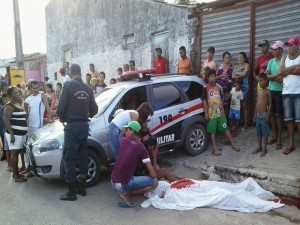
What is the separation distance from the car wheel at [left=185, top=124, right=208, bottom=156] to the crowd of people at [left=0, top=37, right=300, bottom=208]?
0.77 feet

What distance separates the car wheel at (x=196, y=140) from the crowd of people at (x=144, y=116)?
0.77 ft

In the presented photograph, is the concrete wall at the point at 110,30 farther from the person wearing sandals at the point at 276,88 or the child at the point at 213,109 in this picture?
the person wearing sandals at the point at 276,88

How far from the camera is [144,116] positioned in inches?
238

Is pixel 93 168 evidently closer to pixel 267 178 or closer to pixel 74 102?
pixel 74 102

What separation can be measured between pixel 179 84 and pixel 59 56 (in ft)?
41.9

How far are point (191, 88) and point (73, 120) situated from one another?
9.74 feet

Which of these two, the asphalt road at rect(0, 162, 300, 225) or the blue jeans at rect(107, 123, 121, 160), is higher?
the blue jeans at rect(107, 123, 121, 160)

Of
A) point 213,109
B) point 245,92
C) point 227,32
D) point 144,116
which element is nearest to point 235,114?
point 245,92

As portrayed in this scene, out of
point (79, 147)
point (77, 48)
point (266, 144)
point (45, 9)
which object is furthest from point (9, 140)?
point (45, 9)

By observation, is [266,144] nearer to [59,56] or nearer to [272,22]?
[272,22]

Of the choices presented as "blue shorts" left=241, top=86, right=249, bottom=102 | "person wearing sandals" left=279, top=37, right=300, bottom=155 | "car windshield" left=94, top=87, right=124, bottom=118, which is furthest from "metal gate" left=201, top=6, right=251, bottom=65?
"car windshield" left=94, top=87, right=124, bottom=118

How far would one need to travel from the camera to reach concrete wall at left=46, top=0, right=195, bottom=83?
10.9 metres

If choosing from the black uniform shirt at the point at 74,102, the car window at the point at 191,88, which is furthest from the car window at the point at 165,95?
the black uniform shirt at the point at 74,102

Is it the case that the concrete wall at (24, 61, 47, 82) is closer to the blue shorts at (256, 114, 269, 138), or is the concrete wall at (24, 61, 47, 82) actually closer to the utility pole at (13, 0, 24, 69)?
the utility pole at (13, 0, 24, 69)
